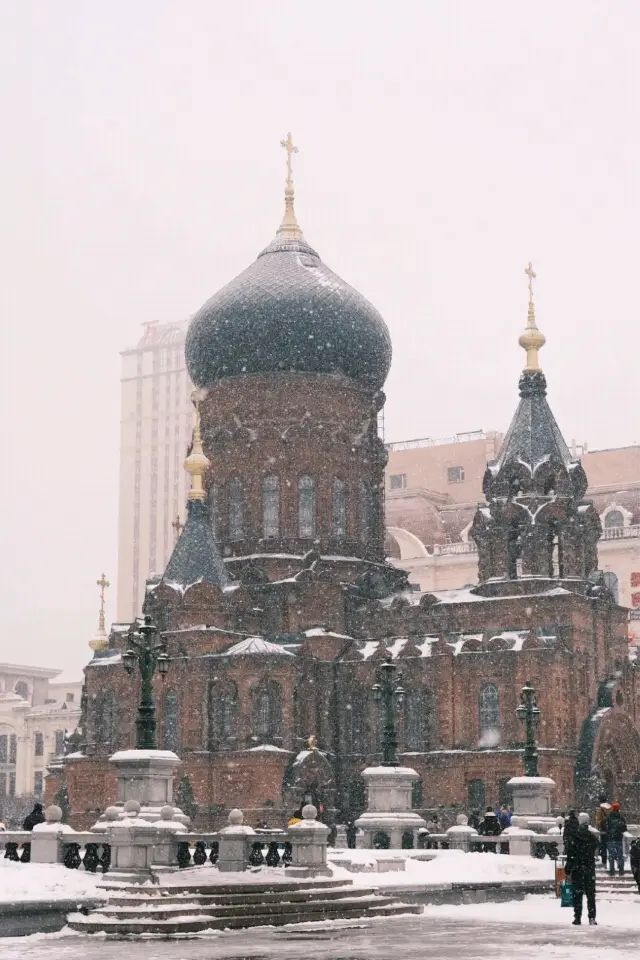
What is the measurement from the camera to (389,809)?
123 ft

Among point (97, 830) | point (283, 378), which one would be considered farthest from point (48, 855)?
point (283, 378)

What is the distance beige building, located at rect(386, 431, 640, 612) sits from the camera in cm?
7256

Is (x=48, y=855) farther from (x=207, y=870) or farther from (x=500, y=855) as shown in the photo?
(x=500, y=855)

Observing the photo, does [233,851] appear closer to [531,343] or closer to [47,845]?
[47,845]

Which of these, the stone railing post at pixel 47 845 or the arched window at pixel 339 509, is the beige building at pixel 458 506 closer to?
the arched window at pixel 339 509

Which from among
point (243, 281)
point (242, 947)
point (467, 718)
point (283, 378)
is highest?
point (243, 281)

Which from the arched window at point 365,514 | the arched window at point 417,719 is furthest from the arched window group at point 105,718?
the arched window at point 365,514

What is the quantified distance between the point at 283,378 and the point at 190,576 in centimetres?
812

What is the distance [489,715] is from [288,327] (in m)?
15.6

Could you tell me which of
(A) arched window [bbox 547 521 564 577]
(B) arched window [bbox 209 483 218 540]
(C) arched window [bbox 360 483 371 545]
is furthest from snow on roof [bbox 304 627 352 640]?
(A) arched window [bbox 547 521 564 577]

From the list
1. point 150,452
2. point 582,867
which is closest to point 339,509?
point 582,867

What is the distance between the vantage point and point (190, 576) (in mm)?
53031

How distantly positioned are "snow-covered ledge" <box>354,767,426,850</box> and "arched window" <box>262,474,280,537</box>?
1922 cm

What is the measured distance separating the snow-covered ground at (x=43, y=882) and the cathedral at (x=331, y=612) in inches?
837
